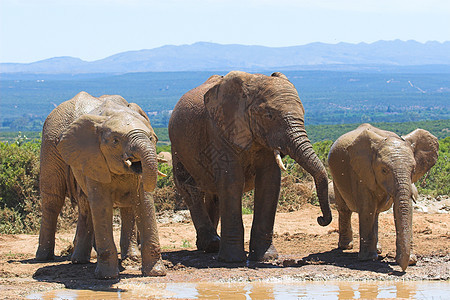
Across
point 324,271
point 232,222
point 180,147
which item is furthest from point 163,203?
point 324,271

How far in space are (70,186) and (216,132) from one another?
6.89ft

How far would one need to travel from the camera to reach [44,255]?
11.3m

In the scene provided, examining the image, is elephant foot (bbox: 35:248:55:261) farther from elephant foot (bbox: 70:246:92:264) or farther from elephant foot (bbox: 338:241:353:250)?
elephant foot (bbox: 338:241:353:250)

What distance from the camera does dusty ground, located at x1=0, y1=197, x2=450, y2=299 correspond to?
9.59 m

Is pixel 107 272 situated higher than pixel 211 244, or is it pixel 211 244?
pixel 107 272

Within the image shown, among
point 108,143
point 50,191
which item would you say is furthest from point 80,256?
point 108,143

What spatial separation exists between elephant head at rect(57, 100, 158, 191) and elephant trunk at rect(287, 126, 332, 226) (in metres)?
1.81

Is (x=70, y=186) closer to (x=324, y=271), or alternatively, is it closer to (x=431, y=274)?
(x=324, y=271)

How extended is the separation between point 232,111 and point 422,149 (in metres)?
2.55

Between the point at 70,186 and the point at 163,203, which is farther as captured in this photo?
the point at 163,203

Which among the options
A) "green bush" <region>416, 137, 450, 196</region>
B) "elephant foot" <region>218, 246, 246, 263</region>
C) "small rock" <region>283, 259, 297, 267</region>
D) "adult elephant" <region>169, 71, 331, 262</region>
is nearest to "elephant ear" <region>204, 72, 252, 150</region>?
"adult elephant" <region>169, 71, 331, 262</region>

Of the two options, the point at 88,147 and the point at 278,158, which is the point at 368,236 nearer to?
the point at 278,158

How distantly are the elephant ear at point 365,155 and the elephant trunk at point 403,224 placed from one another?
0.77 m

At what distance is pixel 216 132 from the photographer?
11.0 m
